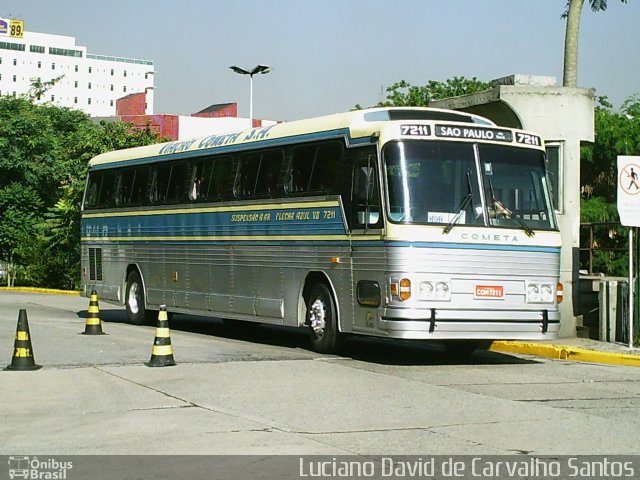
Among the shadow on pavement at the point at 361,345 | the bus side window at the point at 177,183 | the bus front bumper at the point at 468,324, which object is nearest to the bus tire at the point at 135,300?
the shadow on pavement at the point at 361,345

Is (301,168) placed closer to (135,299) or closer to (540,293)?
(540,293)

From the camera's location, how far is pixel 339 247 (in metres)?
14.6

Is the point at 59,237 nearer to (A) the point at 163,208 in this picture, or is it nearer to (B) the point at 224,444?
(A) the point at 163,208

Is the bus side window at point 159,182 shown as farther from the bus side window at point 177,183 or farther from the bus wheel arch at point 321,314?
the bus wheel arch at point 321,314

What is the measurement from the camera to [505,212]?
46.3 feet

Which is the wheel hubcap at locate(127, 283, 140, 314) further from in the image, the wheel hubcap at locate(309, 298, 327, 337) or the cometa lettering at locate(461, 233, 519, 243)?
the cometa lettering at locate(461, 233, 519, 243)

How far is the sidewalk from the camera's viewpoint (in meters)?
15.0

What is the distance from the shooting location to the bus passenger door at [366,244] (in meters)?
13.7

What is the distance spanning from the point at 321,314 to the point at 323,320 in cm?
11

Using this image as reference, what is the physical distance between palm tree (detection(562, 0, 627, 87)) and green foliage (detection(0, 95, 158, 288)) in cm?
1633

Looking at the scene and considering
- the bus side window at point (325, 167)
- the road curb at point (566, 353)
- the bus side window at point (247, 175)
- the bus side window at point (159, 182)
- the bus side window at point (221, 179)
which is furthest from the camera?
the bus side window at point (159, 182)

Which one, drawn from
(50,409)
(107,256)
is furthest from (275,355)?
(107,256)

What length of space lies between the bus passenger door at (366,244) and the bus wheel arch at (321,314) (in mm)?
655

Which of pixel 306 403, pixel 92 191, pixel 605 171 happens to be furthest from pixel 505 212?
pixel 605 171
